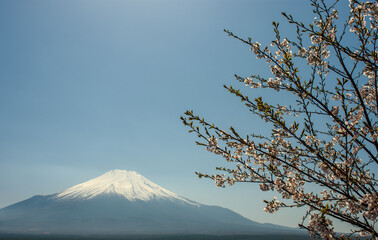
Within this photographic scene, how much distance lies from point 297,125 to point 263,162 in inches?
43.5

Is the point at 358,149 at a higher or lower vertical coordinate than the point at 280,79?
lower

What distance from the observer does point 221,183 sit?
205 inches

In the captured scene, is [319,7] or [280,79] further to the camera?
[280,79]

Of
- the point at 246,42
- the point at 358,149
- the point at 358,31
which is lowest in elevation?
the point at 358,149

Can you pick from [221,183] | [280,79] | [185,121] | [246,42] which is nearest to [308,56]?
[280,79]

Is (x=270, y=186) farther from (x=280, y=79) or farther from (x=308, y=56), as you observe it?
(x=308, y=56)

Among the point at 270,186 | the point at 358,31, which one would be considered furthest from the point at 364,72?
the point at 270,186

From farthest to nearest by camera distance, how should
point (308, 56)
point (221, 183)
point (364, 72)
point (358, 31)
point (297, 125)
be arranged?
point (221, 183) < point (308, 56) < point (364, 72) < point (297, 125) < point (358, 31)

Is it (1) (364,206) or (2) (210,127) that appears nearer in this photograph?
(1) (364,206)

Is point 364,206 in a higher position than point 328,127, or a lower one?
lower

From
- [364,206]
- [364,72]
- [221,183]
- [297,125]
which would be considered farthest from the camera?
[221,183]

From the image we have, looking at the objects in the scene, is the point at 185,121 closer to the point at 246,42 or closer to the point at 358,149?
the point at 246,42

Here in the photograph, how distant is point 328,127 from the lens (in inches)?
163

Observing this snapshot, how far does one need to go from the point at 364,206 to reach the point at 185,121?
A: 2970mm
